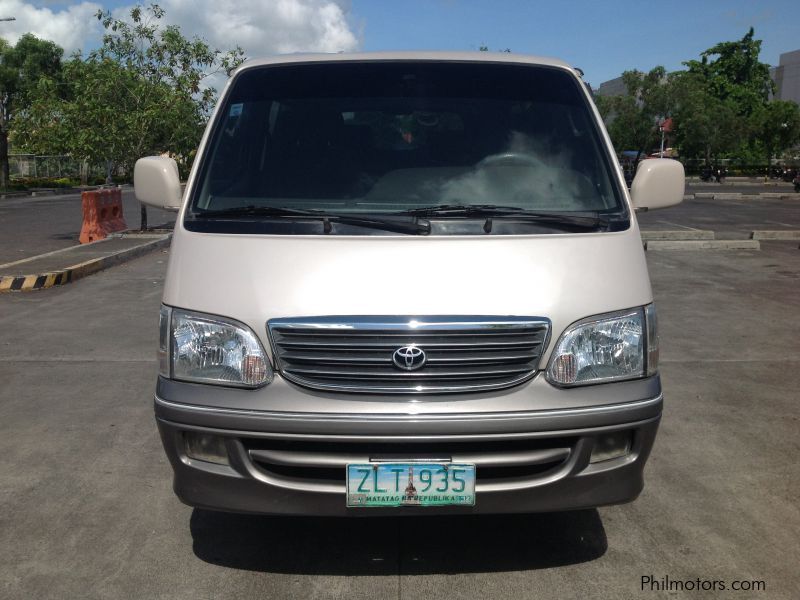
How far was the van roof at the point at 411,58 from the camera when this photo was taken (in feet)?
13.6

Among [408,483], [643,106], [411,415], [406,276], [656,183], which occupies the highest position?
[643,106]

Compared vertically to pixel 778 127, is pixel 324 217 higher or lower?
A: lower

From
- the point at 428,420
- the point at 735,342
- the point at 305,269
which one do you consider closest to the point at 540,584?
the point at 428,420

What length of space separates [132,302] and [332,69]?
654cm

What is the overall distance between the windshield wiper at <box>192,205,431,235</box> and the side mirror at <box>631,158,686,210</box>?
126cm

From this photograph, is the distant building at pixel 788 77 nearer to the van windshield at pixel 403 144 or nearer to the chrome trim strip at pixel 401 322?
the van windshield at pixel 403 144

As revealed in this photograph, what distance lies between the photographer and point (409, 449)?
9.89ft

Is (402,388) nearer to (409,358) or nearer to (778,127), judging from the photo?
(409,358)

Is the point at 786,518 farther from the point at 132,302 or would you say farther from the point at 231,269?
the point at 132,302

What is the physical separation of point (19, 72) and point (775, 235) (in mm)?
46144

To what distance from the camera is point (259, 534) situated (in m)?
3.79

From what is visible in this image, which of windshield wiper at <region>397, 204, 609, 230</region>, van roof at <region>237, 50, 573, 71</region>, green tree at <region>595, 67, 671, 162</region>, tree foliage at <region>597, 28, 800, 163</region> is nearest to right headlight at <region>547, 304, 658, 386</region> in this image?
windshield wiper at <region>397, 204, 609, 230</region>

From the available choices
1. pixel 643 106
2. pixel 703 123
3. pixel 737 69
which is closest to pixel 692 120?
pixel 703 123

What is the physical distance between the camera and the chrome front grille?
2.99 meters
